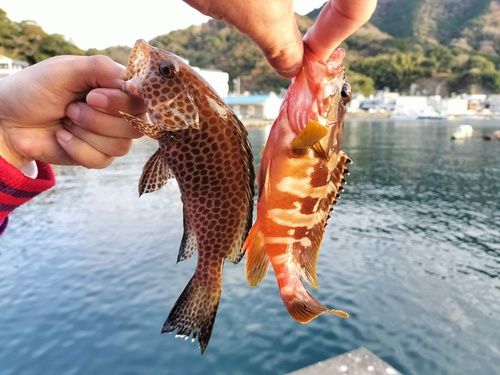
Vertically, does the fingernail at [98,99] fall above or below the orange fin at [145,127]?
above

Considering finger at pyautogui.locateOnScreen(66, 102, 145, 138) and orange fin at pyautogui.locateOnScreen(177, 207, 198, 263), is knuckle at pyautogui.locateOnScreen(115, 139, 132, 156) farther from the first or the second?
orange fin at pyautogui.locateOnScreen(177, 207, 198, 263)

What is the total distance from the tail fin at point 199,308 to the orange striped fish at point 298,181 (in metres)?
0.30

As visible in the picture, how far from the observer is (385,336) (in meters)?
11.6

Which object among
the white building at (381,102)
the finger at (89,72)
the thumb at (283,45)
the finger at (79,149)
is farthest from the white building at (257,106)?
the thumb at (283,45)

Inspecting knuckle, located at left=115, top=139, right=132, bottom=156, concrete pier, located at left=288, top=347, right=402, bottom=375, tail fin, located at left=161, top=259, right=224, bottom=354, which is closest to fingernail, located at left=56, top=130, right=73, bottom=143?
knuckle, located at left=115, top=139, right=132, bottom=156

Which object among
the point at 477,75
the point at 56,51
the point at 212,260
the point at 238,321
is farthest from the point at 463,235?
the point at 477,75

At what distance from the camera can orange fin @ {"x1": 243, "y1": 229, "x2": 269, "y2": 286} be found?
185 cm

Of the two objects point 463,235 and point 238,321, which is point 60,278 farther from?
point 463,235

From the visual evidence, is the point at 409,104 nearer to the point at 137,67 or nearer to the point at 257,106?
the point at 257,106

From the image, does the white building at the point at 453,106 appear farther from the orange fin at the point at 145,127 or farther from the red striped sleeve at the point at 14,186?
the orange fin at the point at 145,127

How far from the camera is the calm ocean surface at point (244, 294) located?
1088cm

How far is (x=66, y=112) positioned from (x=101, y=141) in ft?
1.14

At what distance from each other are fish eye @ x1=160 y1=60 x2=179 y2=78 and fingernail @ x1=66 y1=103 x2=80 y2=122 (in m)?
1.11

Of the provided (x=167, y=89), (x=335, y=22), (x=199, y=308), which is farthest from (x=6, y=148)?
(x=335, y=22)
